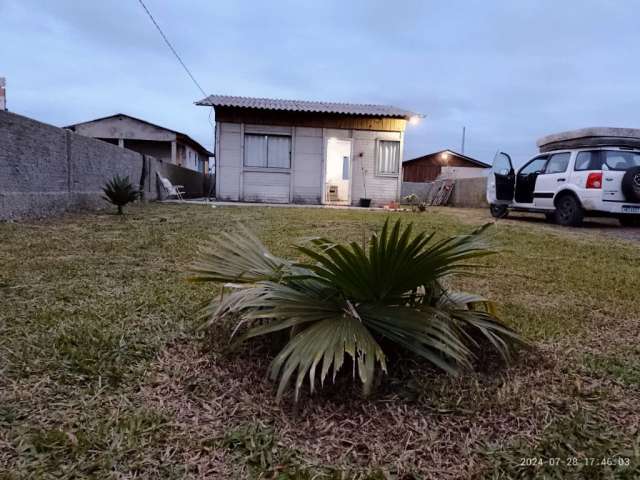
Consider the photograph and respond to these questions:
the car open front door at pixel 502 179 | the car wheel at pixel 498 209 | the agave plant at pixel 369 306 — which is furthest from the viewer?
the car wheel at pixel 498 209

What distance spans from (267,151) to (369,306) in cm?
1296

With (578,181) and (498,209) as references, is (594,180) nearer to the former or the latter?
(578,181)

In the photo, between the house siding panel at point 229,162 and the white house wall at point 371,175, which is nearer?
the house siding panel at point 229,162

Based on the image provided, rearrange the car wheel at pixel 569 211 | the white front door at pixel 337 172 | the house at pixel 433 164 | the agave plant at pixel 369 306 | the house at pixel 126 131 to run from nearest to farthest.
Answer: the agave plant at pixel 369 306
the car wheel at pixel 569 211
the white front door at pixel 337 172
the house at pixel 126 131
the house at pixel 433 164

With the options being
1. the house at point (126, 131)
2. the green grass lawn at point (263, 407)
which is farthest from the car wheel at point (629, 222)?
the house at point (126, 131)

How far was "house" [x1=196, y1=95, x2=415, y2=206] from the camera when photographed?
13.5m

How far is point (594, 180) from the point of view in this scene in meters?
7.54

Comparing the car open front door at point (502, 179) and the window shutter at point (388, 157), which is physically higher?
the window shutter at point (388, 157)

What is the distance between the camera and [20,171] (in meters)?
5.89

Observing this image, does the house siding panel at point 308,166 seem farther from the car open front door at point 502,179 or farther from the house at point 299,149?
the car open front door at point 502,179

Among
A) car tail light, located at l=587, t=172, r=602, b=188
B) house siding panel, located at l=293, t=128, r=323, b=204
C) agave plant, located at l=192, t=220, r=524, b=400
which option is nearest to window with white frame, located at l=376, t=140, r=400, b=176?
house siding panel, located at l=293, t=128, r=323, b=204

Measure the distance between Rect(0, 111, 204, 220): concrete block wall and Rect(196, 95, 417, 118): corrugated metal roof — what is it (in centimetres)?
437

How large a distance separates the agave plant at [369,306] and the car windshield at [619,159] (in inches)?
310

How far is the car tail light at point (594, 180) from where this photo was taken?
7453mm
